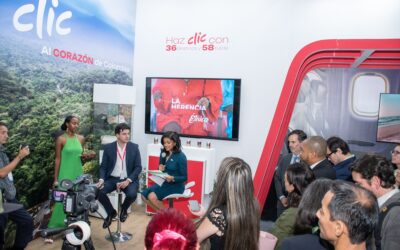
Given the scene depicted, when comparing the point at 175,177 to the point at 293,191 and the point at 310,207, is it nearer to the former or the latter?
the point at 293,191

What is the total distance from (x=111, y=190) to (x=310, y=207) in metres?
3.25

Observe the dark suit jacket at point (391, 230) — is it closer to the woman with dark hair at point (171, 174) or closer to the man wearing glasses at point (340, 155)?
the man wearing glasses at point (340, 155)

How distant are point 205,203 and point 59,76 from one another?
2.79 meters

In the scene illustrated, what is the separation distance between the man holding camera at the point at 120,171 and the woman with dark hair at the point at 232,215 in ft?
8.60

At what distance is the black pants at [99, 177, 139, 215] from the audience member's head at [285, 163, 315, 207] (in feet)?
8.54

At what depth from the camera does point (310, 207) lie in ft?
5.45

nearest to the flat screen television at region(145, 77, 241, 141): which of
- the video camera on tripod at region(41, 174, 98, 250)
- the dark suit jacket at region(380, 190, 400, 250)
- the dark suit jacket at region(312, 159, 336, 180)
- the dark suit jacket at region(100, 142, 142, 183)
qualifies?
the dark suit jacket at region(100, 142, 142, 183)

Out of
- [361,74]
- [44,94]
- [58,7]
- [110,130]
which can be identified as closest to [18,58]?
[44,94]

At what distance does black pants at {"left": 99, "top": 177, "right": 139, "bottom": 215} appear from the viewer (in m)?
4.31

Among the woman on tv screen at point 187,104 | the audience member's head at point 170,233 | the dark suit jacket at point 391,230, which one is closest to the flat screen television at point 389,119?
the woman on tv screen at point 187,104

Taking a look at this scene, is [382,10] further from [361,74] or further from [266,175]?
[266,175]

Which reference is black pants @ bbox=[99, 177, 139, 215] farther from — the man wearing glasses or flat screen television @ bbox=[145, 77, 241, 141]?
the man wearing glasses

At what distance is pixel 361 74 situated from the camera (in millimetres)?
4727

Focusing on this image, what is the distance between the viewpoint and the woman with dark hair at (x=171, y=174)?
419cm
